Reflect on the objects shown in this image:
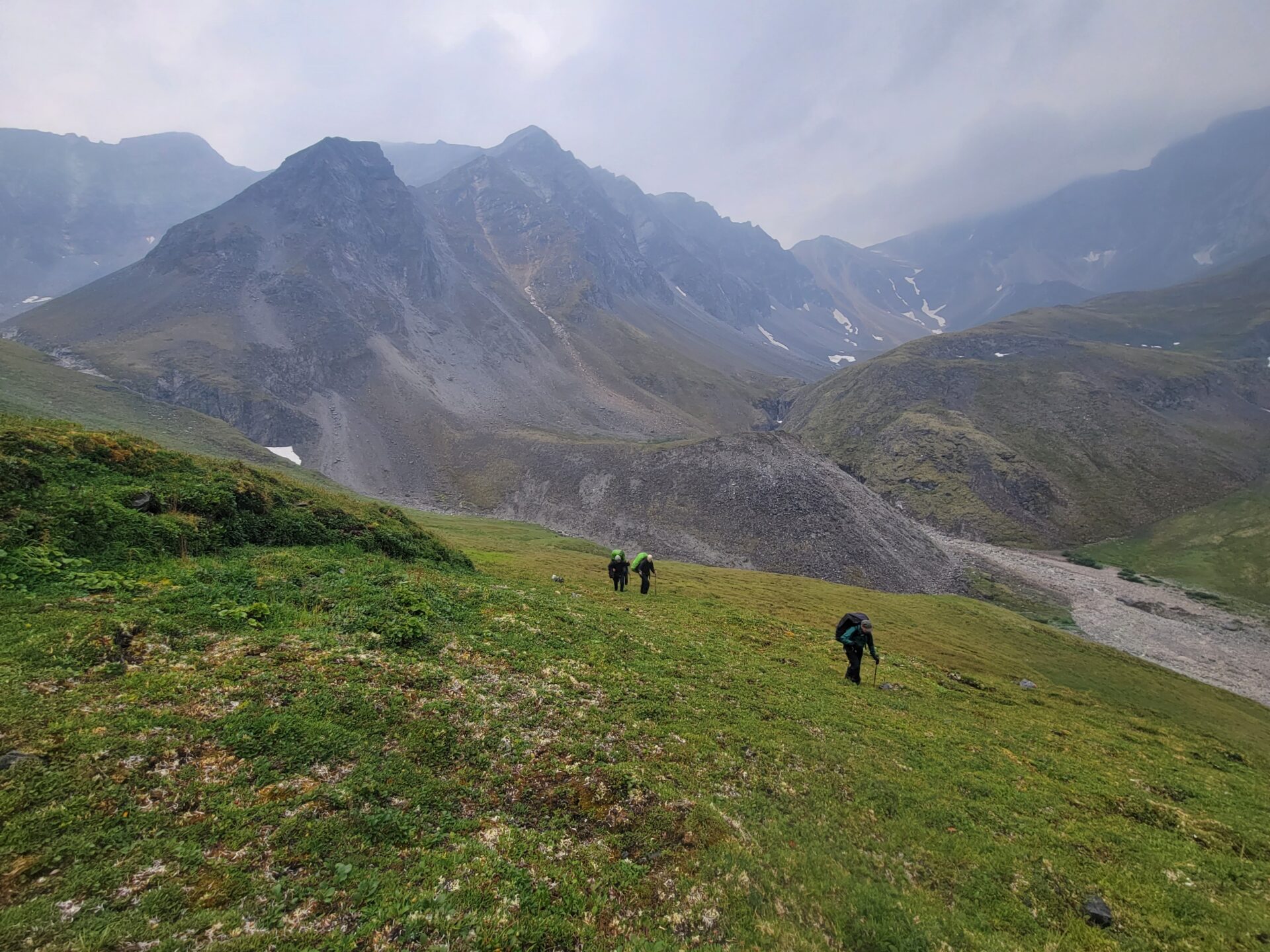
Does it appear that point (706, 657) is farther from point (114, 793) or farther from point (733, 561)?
point (733, 561)

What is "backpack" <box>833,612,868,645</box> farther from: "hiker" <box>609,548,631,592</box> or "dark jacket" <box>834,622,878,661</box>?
"hiker" <box>609,548,631,592</box>

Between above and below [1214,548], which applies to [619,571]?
below

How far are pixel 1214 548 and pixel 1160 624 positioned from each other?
4532 cm

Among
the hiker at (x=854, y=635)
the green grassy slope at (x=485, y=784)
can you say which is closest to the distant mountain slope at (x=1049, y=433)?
the hiker at (x=854, y=635)

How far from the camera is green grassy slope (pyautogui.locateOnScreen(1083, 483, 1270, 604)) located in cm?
8806

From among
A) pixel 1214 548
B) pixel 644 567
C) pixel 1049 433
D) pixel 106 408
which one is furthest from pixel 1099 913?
pixel 1049 433

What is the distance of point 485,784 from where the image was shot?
11.7m

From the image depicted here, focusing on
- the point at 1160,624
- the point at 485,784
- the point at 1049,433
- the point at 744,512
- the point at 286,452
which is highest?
the point at 1049,433

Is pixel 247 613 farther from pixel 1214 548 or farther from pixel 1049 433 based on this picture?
pixel 1049 433

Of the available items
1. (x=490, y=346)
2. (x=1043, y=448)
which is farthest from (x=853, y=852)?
(x=490, y=346)

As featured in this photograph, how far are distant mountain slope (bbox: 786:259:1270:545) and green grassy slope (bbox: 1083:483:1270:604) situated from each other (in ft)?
16.1

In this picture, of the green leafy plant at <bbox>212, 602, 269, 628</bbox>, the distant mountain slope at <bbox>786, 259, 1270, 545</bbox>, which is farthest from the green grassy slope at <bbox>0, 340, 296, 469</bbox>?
the distant mountain slope at <bbox>786, 259, 1270, 545</bbox>

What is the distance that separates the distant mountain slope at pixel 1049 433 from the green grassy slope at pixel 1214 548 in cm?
490

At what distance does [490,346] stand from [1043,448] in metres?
177
